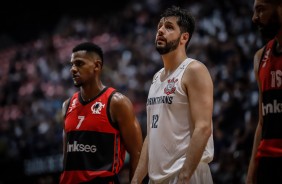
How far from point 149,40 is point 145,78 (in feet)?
4.29

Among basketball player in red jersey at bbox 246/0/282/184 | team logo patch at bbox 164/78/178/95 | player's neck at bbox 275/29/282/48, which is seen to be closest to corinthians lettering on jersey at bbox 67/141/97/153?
team logo patch at bbox 164/78/178/95

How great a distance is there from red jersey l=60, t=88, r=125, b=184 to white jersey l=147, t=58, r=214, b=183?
79cm

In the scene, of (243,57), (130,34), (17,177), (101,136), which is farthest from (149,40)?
(101,136)

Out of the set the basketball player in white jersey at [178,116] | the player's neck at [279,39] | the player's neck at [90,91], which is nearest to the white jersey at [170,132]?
the basketball player in white jersey at [178,116]

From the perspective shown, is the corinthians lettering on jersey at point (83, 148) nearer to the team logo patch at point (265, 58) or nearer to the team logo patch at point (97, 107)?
the team logo patch at point (97, 107)

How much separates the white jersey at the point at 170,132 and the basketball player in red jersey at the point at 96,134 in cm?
79

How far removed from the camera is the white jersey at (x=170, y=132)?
3.71m

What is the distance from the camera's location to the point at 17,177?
36.2ft

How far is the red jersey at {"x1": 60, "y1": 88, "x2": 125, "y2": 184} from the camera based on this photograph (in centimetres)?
457

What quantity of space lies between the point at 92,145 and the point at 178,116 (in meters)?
1.15

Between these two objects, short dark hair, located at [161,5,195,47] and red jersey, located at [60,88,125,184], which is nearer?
short dark hair, located at [161,5,195,47]

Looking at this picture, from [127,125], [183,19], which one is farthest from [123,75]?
[183,19]

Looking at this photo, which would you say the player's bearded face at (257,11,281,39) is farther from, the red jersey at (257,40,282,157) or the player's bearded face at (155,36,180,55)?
the player's bearded face at (155,36,180,55)

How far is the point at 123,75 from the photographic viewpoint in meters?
11.9
